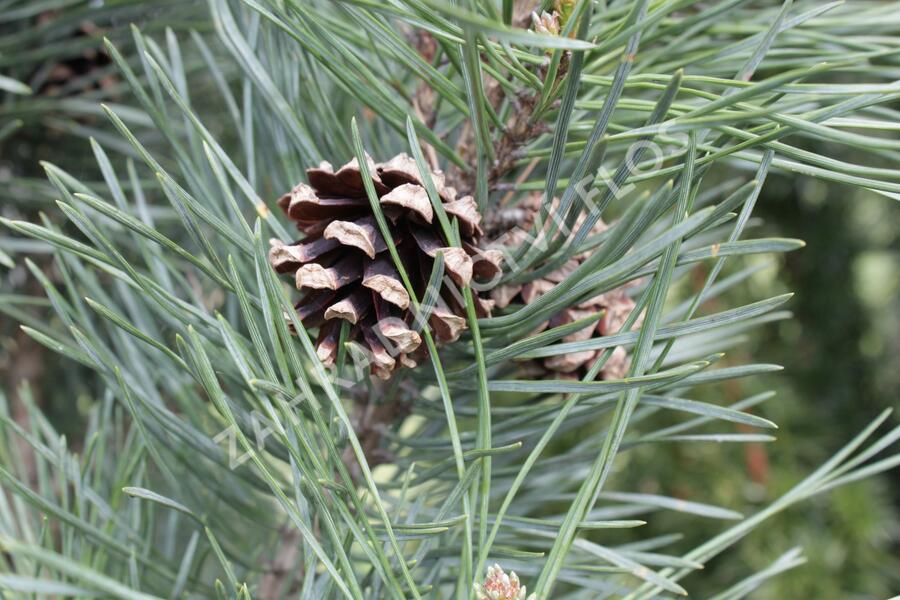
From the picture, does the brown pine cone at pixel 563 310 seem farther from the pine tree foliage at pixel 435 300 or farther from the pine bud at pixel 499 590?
the pine bud at pixel 499 590

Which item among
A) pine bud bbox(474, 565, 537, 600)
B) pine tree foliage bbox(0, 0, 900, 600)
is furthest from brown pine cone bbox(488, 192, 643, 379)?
pine bud bbox(474, 565, 537, 600)

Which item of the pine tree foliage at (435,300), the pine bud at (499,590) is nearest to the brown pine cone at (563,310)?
the pine tree foliage at (435,300)

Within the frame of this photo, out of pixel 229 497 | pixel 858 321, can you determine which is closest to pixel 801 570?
pixel 858 321
